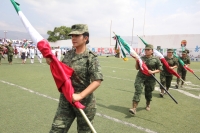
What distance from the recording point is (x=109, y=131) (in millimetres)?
3914

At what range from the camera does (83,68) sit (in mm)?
2441

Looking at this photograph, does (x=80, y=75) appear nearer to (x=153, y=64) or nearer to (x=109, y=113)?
(x=109, y=113)

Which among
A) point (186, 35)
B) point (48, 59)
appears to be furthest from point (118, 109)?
point (186, 35)

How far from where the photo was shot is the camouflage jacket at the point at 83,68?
241 centimetres

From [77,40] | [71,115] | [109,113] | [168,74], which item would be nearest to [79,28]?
[77,40]

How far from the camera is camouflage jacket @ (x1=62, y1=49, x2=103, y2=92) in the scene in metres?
2.41

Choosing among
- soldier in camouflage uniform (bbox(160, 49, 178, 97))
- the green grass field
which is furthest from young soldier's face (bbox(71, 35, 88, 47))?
soldier in camouflage uniform (bbox(160, 49, 178, 97))

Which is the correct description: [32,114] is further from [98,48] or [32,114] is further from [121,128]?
[98,48]

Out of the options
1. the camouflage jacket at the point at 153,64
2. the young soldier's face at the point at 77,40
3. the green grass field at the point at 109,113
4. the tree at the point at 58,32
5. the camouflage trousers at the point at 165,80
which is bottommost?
the green grass field at the point at 109,113

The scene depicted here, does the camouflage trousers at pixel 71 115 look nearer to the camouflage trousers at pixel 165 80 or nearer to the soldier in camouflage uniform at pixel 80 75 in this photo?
the soldier in camouflage uniform at pixel 80 75

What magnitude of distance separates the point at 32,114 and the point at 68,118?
262 centimetres

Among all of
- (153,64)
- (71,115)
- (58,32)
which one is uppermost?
(58,32)

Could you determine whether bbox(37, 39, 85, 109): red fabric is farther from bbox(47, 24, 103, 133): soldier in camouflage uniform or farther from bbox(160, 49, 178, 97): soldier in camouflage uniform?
bbox(160, 49, 178, 97): soldier in camouflage uniform

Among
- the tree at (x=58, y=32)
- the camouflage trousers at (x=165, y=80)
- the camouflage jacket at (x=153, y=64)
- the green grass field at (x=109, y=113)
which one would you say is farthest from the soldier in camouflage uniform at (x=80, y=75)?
the tree at (x=58, y=32)
